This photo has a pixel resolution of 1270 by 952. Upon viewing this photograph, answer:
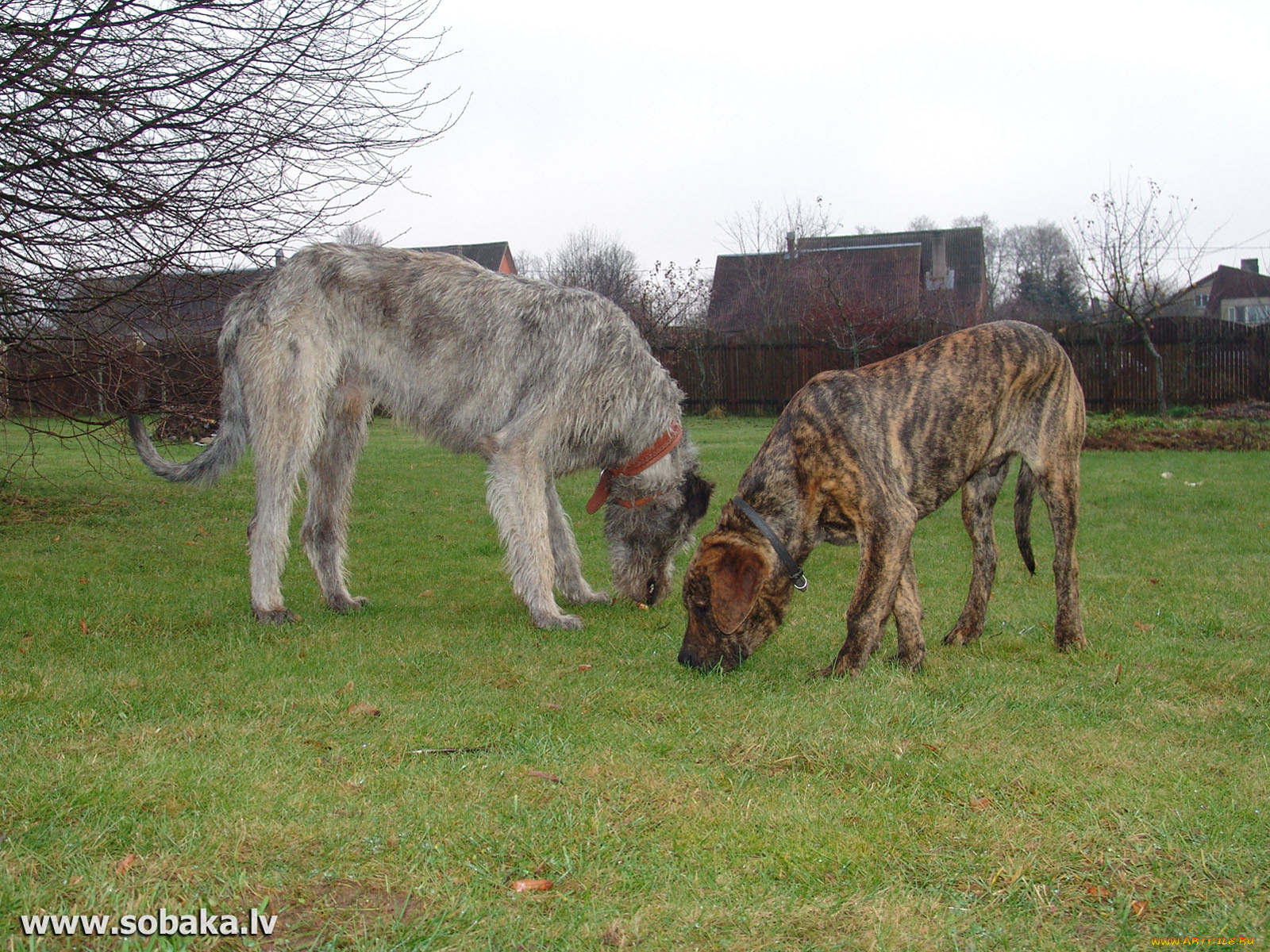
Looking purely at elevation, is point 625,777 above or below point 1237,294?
below

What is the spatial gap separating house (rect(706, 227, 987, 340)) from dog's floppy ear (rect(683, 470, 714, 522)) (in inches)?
725

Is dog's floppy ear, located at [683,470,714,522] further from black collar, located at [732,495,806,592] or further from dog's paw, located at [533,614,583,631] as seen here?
black collar, located at [732,495,806,592]

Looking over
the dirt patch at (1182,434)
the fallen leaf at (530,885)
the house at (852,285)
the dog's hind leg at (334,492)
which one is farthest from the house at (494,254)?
the fallen leaf at (530,885)

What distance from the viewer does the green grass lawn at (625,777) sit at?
2.35m

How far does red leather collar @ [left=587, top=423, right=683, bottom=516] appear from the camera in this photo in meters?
6.45

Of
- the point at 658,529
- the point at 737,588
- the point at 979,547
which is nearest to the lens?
the point at 737,588

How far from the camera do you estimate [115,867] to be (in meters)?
2.39

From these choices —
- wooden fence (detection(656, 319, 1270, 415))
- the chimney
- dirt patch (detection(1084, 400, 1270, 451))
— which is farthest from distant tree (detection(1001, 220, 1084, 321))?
dirt patch (detection(1084, 400, 1270, 451))

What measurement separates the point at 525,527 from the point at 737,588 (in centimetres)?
179

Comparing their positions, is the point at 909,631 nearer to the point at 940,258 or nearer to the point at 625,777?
the point at 625,777

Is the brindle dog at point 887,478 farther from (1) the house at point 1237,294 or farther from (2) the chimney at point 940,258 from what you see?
(1) the house at point 1237,294

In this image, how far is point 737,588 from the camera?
177 inches

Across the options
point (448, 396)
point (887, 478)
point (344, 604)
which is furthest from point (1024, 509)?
point (344, 604)

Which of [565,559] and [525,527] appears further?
[565,559]
